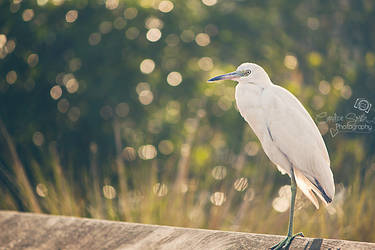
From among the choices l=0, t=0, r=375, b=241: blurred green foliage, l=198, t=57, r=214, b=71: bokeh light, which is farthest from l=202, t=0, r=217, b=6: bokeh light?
l=198, t=57, r=214, b=71: bokeh light

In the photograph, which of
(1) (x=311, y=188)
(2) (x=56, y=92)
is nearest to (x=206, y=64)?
(2) (x=56, y=92)

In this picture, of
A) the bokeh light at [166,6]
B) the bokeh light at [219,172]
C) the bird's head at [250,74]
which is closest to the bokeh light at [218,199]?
the bokeh light at [219,172]

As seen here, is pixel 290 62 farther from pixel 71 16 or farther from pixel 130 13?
pixel 71 16

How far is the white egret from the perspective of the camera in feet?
4.44

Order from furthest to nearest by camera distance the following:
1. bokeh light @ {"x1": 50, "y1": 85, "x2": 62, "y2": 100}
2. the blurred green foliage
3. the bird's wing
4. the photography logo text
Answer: bokeh light @ {"x1": 50, "y1": 85, "x2": 62, "y2": 100}
the blurred green foliage
the photography logo text
the bird's wing

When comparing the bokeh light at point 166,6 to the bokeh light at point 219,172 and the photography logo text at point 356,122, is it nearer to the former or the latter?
the bokeh light at point 219,172

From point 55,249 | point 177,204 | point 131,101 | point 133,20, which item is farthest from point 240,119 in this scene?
point 55,249

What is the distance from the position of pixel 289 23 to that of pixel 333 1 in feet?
1.11

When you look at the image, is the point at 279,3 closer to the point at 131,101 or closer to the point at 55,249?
the point at 131,101

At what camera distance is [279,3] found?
3.35 metres

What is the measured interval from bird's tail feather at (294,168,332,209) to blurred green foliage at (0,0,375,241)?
1430 millimetres

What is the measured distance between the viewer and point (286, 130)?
4.49 feet

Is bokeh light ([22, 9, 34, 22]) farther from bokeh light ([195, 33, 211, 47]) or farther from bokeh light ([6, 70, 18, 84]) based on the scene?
bokeh light ([195, 33, 211, 47])

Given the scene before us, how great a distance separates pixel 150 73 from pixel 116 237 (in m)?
1.88
